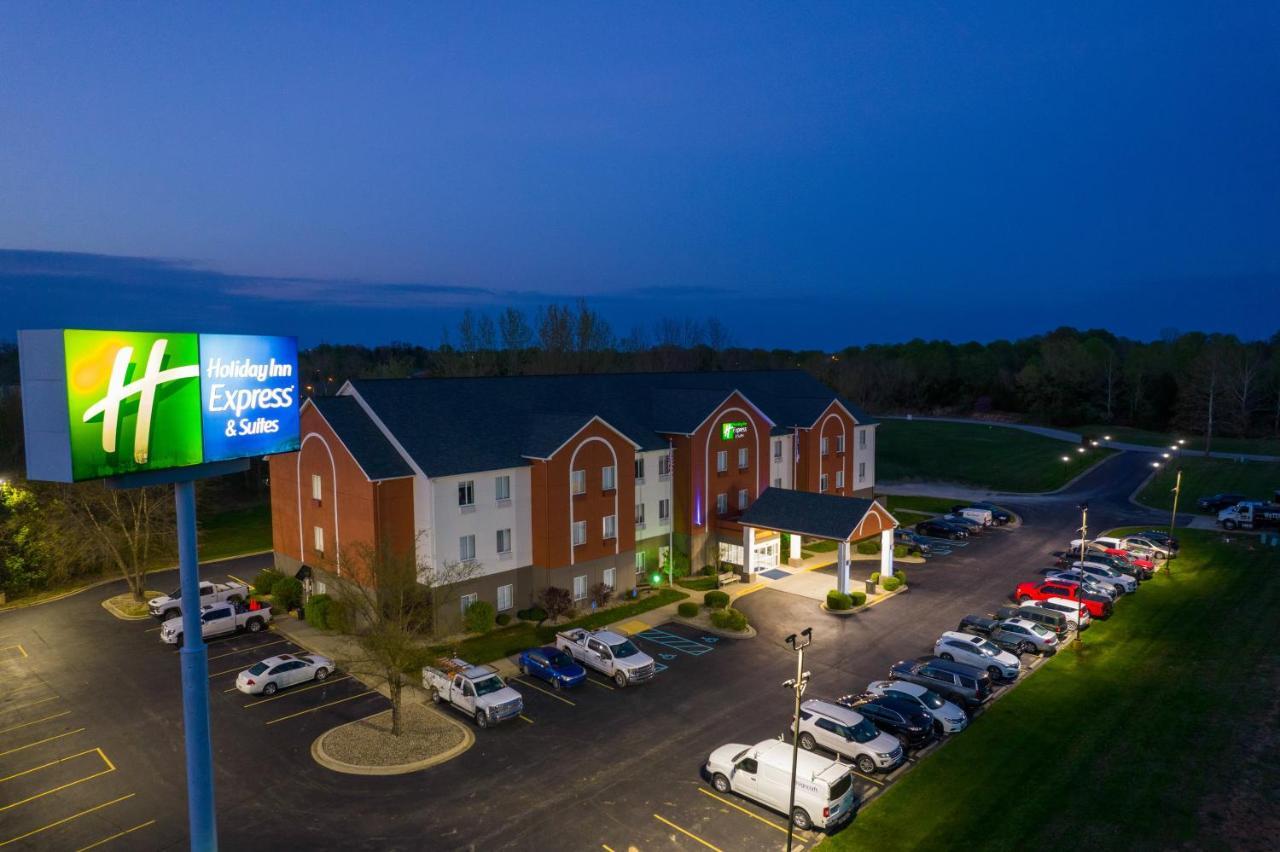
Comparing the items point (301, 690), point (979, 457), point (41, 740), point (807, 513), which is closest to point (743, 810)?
point (301, 690)

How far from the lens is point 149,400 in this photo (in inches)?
677

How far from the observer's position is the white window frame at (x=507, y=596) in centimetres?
4194

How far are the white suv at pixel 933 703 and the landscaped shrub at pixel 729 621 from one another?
10.2 m

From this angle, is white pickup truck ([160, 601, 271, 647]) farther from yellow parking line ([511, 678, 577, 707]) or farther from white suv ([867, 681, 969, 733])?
white suv ([867, 681, 969, 733])

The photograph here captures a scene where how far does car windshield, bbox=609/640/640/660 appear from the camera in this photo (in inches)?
1371

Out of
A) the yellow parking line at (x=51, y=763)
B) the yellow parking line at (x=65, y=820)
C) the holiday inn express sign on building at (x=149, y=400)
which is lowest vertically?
the yellow parking line at (x=51, y=763)

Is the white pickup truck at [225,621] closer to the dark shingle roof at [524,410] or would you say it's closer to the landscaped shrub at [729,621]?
the dark shingle roof at [524,410]

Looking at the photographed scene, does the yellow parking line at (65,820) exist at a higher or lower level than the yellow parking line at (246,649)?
higher

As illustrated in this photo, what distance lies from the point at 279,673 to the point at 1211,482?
90.1 meters

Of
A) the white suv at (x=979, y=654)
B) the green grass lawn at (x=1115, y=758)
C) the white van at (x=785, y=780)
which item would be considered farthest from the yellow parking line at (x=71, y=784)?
the white suv at (x=979, y=654)

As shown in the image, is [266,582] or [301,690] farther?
[266,582]

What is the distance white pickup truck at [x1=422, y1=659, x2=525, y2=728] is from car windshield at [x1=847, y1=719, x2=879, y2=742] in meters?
13.0

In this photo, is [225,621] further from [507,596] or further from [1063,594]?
[1063,594]

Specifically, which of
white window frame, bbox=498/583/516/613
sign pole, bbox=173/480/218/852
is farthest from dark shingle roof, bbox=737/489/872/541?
sign pole, bbox=173/480/218/852
